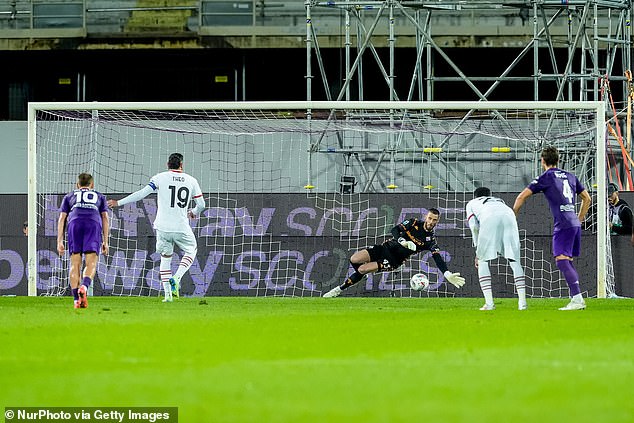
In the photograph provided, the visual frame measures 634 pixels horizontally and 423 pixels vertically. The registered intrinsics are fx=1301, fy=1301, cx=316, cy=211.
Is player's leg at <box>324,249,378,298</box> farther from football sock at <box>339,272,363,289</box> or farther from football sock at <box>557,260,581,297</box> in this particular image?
football sock at <box>557,260,581,297</box>

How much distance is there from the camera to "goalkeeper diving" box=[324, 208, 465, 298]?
2027cm

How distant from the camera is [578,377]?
24.4ft

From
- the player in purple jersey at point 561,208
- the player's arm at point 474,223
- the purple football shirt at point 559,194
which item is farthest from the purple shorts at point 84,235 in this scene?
the purple football shirt at point 559,194

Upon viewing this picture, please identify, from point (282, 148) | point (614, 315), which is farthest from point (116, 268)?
point (614, 315)

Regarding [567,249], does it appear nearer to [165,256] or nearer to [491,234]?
[491,234]

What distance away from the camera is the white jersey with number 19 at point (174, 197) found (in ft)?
57.2

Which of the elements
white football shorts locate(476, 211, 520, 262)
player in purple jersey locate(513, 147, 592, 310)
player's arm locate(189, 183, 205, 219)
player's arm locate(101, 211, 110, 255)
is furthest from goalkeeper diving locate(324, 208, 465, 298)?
player's arm locate(101, 211, 110, 255)

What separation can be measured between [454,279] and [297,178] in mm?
6150

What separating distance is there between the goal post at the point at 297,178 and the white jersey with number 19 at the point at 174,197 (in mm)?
2222

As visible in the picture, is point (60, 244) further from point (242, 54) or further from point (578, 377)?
point (242, 54)

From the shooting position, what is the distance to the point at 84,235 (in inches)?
618

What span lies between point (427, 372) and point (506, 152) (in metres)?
18.7

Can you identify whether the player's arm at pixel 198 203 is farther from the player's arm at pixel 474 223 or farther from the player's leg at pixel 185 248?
the player's arm at pixel 474 223

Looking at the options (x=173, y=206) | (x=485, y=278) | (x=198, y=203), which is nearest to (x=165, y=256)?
(x=173, y=206)
